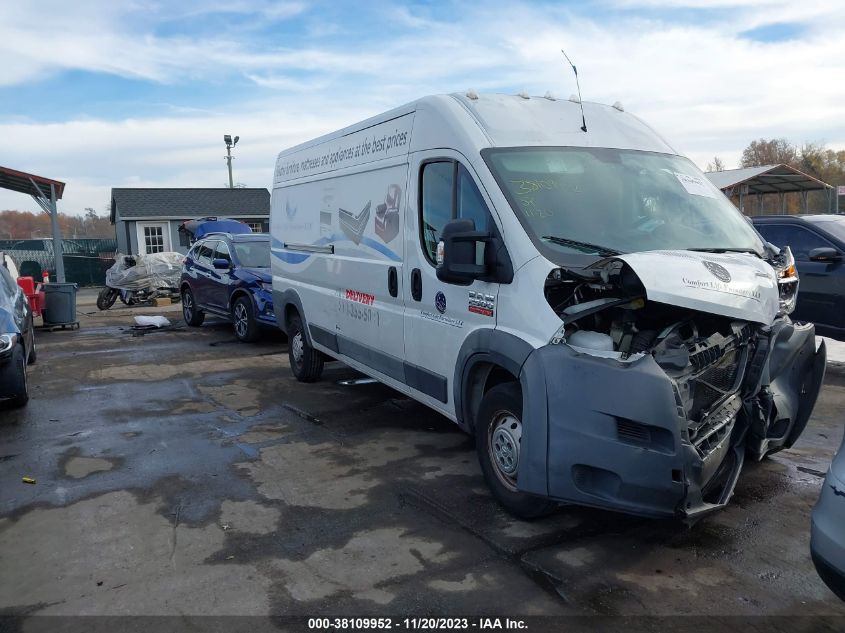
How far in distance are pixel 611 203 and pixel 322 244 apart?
342 centimetres

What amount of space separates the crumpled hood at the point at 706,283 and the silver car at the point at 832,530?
3.21ft

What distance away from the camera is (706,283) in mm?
3467

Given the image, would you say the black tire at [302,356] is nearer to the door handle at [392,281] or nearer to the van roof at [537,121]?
the door handle at [392,281]

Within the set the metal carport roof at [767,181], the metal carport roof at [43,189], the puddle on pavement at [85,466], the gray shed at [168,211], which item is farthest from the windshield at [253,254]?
the gray shed at [168,211]

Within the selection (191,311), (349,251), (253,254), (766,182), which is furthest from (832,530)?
(766,182)

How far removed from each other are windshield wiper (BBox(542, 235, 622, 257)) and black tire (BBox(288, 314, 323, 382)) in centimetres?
439

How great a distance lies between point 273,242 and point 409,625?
6.16 m

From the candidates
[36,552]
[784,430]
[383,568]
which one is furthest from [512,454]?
[36,552]

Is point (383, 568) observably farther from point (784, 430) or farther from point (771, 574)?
point (784, 430)

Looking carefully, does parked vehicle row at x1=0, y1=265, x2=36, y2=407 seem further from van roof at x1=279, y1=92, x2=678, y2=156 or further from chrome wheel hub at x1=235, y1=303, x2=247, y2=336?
van roof at x1=279, y1=92, x2=678, y2=156

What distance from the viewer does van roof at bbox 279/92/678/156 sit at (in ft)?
14.9

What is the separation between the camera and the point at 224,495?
471 cm

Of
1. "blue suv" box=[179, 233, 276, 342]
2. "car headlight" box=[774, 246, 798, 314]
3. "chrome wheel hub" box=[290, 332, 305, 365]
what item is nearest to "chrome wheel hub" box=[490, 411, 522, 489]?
"car headlight" box=[774, 246, 798, 314]

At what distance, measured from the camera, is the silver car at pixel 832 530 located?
2531mm
